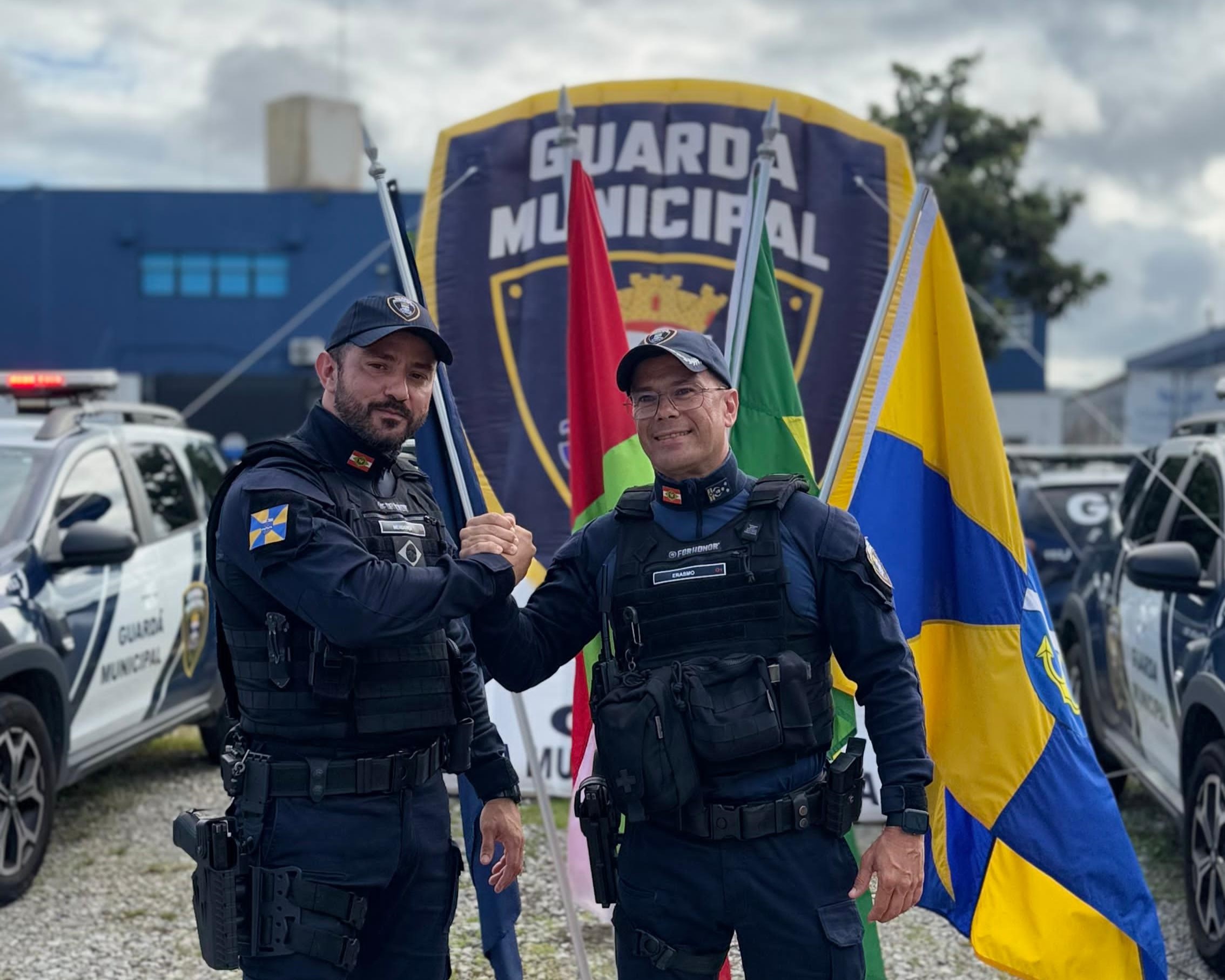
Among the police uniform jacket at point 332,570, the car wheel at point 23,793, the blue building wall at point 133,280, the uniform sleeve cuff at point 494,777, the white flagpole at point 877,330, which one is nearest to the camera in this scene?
the police uniform jacket at point 332,570

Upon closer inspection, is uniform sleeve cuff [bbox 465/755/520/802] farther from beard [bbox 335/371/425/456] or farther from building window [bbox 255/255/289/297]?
building window [bbox 255/255/289/297]

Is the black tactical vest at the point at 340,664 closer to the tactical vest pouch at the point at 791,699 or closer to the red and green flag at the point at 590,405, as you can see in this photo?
the tactical vest pouch at the point at 791,699

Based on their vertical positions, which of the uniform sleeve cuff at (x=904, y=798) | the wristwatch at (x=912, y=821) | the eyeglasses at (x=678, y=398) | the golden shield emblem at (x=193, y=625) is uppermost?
the eyeglasses at (x=678, y=398)

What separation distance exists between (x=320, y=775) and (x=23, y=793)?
9.59 ft

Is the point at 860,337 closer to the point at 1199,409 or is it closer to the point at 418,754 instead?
the point at 418,754

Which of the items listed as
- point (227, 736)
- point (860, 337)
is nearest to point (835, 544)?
point (227, 736)

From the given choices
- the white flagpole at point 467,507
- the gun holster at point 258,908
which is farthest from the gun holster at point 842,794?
the white flagpole at point 467,507

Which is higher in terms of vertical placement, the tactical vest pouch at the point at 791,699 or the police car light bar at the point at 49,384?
the police car light bar at the point at 49,384

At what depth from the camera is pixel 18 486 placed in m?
5.66

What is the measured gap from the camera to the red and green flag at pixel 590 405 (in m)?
4.18

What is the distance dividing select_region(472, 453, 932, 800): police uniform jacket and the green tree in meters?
21.9

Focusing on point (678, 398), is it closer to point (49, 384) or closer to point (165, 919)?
point (165, 919)

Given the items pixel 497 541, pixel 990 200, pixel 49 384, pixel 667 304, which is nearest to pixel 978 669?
pixel 497 541

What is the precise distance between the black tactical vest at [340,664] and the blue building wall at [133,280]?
32836 millimetres
